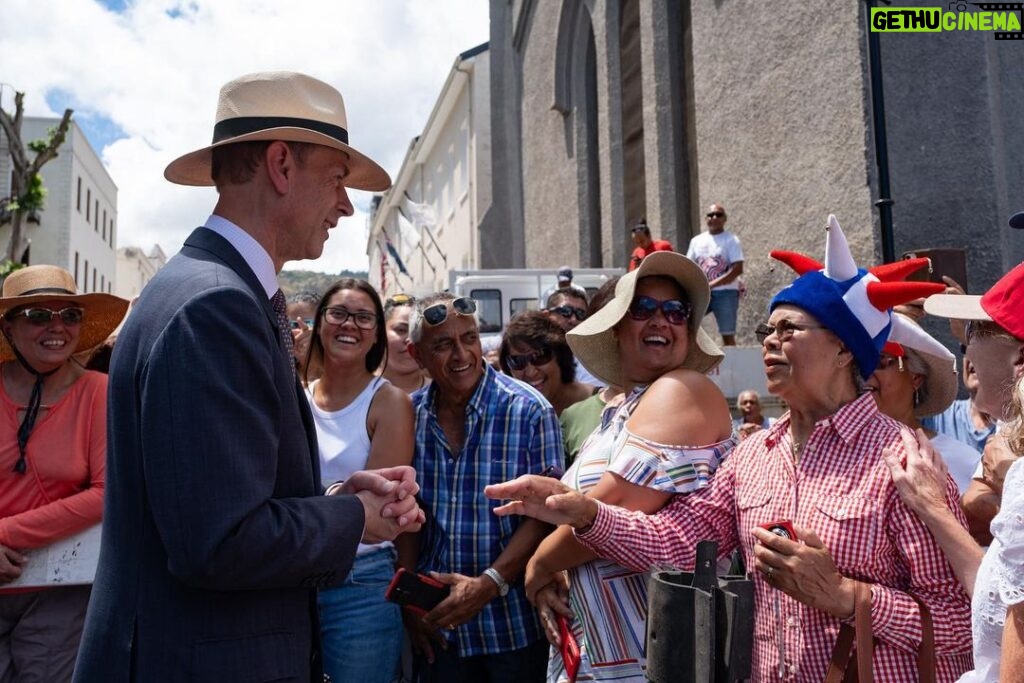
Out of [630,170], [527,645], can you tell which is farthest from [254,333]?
[630,170]

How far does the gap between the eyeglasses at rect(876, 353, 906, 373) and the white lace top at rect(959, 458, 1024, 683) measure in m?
1.86

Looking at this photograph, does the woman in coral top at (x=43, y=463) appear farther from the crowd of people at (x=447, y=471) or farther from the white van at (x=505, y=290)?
the white van at (x=505, y=290)

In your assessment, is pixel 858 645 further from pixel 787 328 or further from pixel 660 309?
pixel 660 309

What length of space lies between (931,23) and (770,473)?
28.6 ft

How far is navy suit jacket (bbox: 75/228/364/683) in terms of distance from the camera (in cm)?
172

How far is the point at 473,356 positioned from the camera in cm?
375

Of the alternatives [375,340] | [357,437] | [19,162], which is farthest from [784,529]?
[19,162]

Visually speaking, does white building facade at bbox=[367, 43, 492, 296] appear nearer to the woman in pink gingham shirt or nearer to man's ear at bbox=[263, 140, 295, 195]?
the woman in pink gingham shirt

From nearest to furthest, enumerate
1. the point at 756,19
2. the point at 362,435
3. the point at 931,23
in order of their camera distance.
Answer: the point at 362,435 → the point at 931,23 → the point at 756,19

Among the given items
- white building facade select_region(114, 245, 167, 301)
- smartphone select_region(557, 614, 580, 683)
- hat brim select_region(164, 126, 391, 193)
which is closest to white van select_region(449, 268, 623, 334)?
smartphone select_region(557, 614, 580, 683)

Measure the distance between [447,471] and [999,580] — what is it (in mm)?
2281

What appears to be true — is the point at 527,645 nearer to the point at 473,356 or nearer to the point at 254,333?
the point at 473,356

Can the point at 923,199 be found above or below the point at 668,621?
above

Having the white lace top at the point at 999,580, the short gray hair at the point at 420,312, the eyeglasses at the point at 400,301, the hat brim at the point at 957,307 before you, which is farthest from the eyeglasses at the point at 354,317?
the white lace top at the point at 999,580
